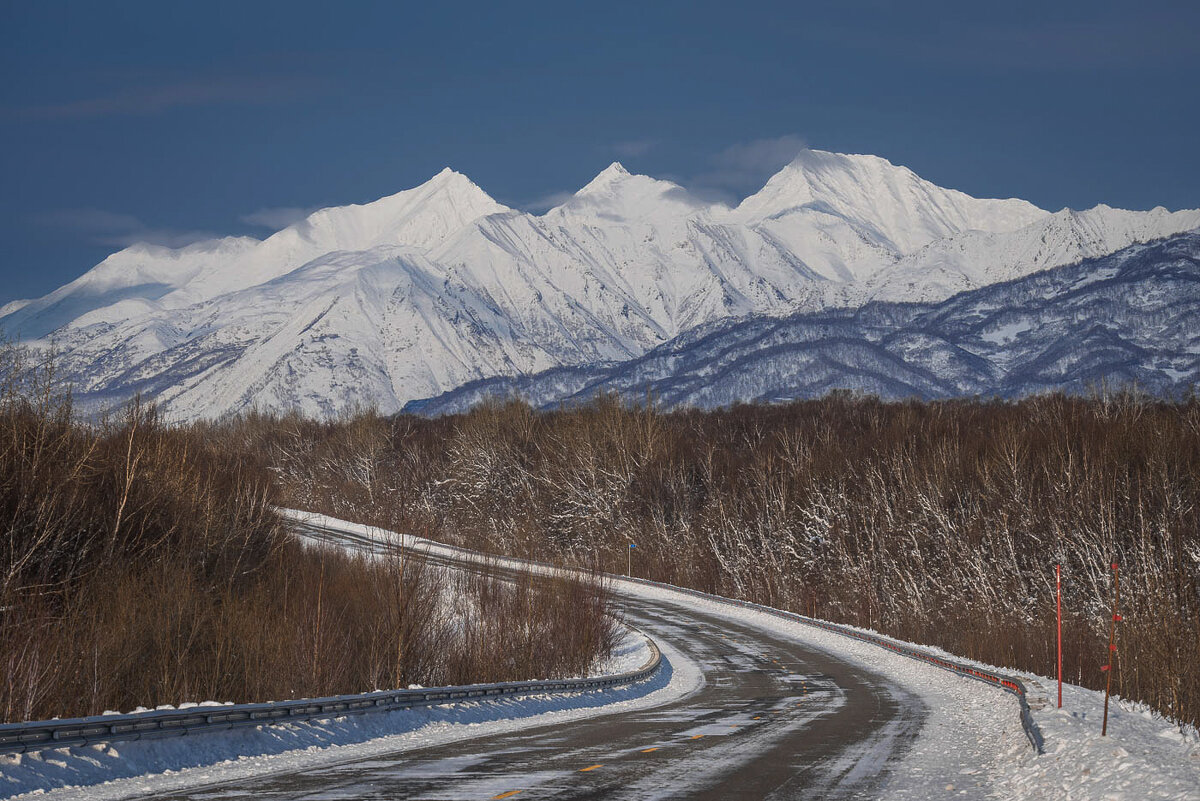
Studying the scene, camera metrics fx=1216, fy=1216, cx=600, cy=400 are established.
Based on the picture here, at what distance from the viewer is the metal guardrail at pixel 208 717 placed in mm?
15891

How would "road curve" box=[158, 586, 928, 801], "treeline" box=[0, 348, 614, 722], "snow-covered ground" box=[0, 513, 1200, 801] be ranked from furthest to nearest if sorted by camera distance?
"treeline" box=[0, 348, 614, 722] < "road curve" box=[158, 586, 928, 801] < "snow-covered ground" box=[0, 513, 1200, 801]

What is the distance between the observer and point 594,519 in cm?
9819

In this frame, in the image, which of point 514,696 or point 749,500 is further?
point 749,500

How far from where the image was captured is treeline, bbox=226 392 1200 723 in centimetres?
4991

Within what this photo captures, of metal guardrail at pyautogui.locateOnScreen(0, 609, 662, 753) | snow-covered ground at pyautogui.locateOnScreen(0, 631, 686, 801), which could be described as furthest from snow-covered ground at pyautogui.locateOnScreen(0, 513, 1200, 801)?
metal guardrail at pyautogui.locateOnScreen(0, 609, 662, 753)

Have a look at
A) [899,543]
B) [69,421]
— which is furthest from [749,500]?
[69,421]

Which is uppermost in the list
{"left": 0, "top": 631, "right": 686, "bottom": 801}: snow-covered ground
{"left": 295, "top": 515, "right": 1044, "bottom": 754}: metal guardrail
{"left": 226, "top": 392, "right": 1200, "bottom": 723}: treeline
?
{"left": 226, "top": 392, "right": 1200, "bottom": 723}: treeline

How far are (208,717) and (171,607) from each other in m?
9.63

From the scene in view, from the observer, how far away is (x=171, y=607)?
27.8m

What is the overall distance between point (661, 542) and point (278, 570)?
159 ft

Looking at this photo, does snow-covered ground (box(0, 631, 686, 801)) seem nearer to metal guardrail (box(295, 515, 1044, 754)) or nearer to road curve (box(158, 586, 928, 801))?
road curve (box(158, 586, 928, 801))

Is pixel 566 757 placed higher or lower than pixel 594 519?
lower

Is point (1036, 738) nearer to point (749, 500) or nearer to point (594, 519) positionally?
point (749, 500)

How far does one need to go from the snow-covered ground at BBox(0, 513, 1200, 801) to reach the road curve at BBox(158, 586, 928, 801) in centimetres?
78
